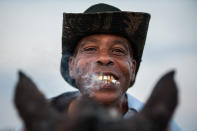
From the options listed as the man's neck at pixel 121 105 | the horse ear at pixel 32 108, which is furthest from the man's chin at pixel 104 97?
the horse ear at pixel 32 108

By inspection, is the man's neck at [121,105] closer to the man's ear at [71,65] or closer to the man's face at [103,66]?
the man's face at [103,66]

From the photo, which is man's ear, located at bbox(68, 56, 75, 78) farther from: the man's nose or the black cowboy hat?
the man's nose

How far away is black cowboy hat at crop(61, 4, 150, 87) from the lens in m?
4.73

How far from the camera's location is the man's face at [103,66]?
4.21 metres

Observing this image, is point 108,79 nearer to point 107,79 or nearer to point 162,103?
point 107,79

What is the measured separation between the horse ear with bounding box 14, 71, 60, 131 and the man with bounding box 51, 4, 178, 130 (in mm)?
1807

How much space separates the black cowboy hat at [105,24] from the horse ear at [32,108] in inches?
94.4

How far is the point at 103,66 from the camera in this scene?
4355 mm

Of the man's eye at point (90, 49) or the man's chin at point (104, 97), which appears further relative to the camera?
the man's eye at point (90, 49)

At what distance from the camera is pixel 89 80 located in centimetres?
438

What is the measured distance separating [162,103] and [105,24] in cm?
260

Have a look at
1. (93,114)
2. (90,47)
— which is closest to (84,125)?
(93,114)

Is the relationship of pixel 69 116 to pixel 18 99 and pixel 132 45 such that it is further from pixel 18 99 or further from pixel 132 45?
pixel 132 45

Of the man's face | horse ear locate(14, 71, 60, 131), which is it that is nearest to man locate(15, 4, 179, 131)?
the man's face
